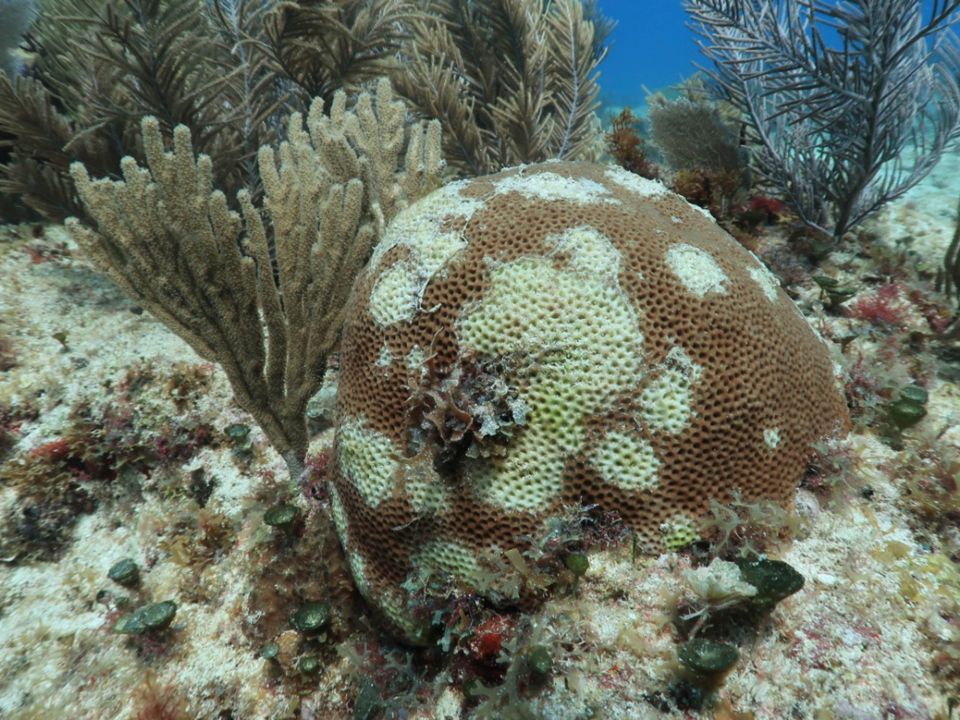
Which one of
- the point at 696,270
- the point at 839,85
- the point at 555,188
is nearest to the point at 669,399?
the point at 696,270

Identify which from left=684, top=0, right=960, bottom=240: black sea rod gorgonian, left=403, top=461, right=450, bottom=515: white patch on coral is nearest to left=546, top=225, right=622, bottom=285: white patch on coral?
left=403, top=461, right=450, bottom=515: white patch on coral

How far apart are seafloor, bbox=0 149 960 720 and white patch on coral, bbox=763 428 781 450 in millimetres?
331

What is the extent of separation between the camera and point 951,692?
1.72 meters

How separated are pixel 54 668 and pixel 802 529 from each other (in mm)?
3884

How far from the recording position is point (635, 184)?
2881mm

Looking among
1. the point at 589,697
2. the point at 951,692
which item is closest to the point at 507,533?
the point at 589,697

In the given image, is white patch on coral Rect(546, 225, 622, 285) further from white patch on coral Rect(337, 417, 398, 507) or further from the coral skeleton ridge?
white patch on coral Rect(337, 417, 398, 507)

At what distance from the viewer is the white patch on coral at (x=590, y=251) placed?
7.39ft

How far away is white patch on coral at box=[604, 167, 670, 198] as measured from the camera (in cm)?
283

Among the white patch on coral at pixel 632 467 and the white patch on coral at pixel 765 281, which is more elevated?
the white patch on coral at pixel 765 281

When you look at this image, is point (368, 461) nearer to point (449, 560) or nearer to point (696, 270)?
point (449, 560)

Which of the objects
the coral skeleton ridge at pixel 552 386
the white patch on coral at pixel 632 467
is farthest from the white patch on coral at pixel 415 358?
the white patch on coral at pixel 632 467

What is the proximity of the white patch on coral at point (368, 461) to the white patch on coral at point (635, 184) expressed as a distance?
1.94 m

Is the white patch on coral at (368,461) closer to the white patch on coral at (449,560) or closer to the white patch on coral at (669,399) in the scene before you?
the white patch on coral at (449,560)
